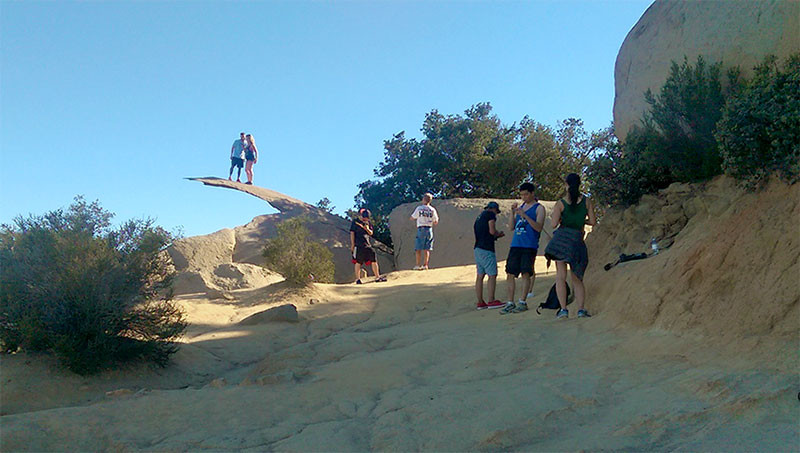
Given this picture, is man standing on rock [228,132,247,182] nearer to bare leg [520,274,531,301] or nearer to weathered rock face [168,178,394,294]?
weathered rock face [168,178,394,294]

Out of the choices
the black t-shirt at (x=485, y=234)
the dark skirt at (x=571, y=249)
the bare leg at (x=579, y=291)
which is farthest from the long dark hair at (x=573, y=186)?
the black t-shirt at (x=485, y=234)

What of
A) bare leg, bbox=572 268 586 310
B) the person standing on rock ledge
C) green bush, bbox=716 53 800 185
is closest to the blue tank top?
bare leg, bbox=572 268 586 310

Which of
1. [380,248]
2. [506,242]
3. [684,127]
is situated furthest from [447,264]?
[684,127]

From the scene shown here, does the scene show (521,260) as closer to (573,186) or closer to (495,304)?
(495,304)

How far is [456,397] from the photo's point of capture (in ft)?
14.3

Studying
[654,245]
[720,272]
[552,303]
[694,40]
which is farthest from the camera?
[694,40]

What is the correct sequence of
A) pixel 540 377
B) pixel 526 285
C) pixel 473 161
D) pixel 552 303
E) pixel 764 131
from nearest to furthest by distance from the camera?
pixel 540 377 → pixel 764 131 → pixel 552 303 → pixel 526 285 → pixel 473 161

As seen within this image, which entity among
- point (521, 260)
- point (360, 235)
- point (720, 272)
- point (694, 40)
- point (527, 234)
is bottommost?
point (720, 272)

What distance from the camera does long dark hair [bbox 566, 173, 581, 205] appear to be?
688 cm

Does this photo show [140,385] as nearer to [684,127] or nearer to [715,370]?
[715,370]

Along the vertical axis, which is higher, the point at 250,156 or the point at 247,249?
the point at 250,156

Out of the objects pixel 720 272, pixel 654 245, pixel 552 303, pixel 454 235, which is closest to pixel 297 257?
pixel 552 303

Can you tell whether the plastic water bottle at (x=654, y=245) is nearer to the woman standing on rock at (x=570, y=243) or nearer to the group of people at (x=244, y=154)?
the woman standing on rock at (x=570, y=243)

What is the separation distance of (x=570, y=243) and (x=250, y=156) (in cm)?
1396
